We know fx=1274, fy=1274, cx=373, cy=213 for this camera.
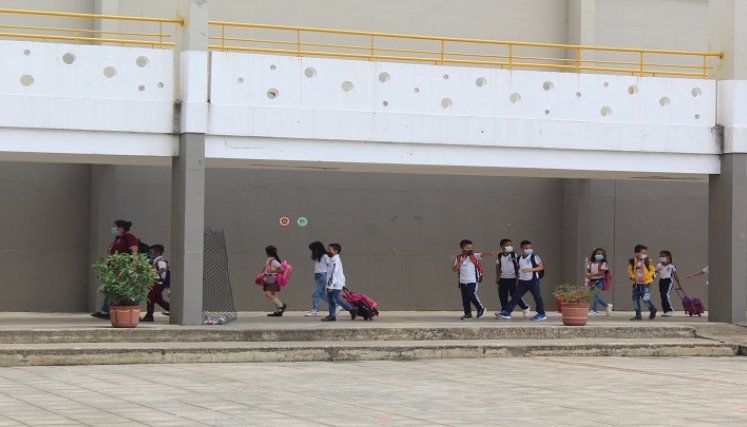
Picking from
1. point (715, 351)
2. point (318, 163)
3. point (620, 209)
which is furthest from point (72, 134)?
point (620, 209)

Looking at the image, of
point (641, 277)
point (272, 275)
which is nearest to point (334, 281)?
point (272, 275)

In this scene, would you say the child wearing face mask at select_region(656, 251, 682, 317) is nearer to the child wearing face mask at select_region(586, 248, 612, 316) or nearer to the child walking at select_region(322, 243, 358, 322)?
the child wearing face mask at select_region(586, 248, 612, 316)

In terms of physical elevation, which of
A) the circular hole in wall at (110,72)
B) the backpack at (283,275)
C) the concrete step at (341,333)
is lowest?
the concrete step at (341,333)

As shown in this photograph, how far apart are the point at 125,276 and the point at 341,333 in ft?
11.0

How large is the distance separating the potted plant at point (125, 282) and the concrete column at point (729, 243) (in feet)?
33.0

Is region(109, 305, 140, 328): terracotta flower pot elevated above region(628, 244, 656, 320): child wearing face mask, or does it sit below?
below

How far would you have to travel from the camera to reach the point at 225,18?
82.4 ft

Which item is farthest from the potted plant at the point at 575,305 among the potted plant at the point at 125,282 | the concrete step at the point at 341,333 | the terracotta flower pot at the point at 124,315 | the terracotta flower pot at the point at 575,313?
the terracotta flower pot at the point at 124,315

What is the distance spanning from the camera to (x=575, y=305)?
824 inches

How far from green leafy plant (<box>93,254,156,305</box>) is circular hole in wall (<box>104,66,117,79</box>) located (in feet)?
9.85

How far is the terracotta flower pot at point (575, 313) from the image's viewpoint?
20953 mm

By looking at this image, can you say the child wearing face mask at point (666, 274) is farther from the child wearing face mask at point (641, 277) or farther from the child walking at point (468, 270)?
the child walking at point (468, 270)

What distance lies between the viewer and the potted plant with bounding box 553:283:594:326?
2095 centimetres

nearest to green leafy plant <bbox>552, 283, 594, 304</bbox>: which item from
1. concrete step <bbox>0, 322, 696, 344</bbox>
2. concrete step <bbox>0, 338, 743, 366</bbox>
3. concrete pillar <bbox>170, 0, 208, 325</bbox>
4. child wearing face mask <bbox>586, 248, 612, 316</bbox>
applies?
concrete step <bbox>0, 322, 696, 344</bbox>
